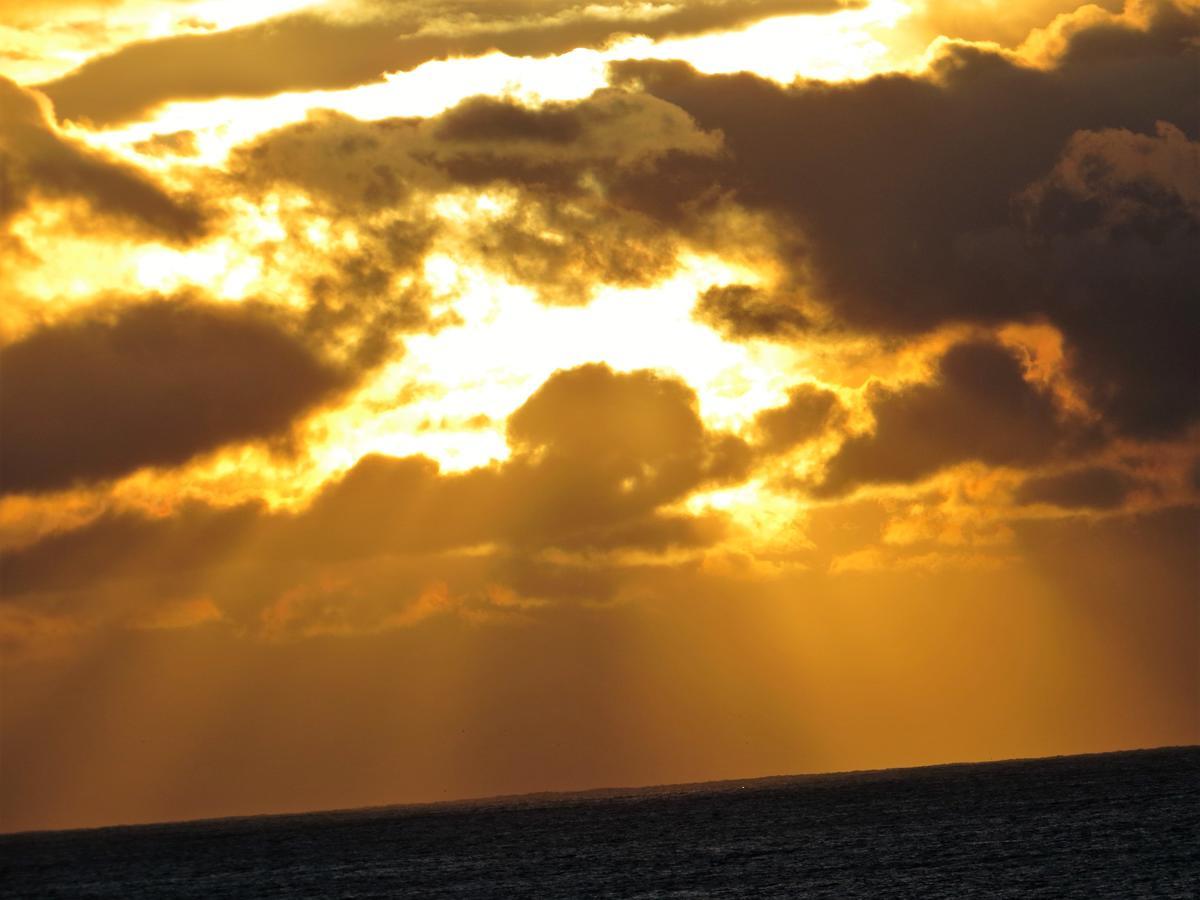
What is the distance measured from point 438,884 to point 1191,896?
311 feet

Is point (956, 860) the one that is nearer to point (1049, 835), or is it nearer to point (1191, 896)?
point (1049, 835)

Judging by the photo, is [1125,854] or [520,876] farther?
[520,876]

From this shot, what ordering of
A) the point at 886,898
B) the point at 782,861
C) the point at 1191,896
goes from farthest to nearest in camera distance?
the point at 782,861, the point at 886,898, the point at 1191,896

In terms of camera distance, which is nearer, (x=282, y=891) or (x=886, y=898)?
(x=886, y=898)

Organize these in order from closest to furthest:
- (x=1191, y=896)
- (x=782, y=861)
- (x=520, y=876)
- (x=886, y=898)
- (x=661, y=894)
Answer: (x=1191, y=896), (x=886, y=898), (x=661, y=894), (x=782, y=861), (x=520, y=876)

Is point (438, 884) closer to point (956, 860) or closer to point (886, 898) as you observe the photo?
point (956, 860)

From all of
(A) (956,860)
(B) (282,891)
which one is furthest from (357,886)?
(A) (956,860)

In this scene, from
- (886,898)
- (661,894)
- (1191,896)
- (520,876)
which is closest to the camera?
(1191,896)

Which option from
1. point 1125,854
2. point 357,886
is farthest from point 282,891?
point 1125,854

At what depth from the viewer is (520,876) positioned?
7697 inches

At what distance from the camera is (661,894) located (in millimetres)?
154750

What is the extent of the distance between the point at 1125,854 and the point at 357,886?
84.8 metres

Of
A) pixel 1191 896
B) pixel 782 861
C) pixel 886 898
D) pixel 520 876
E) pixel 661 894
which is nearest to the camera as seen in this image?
pixel 1191 896

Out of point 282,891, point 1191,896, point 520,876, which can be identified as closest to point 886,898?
point 1191,896
